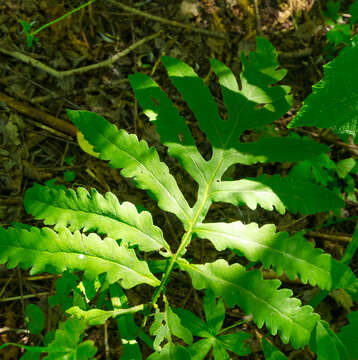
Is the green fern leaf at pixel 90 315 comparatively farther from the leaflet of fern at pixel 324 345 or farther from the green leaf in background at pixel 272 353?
the leaflet of fern at pixel 324 345

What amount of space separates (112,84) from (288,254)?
5.58 feet

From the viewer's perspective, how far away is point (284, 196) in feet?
5.52

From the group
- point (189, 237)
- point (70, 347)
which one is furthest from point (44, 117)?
point (70, 347)

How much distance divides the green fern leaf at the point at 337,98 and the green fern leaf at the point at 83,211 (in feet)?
2.62

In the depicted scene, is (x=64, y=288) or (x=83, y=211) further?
(x=64, y=288)

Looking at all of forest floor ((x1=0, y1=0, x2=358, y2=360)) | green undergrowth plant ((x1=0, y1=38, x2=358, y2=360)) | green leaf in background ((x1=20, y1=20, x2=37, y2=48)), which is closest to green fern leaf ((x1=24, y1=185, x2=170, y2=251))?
green undergrowth plant ((x1=0, y1=38, x2=358, y2=360))

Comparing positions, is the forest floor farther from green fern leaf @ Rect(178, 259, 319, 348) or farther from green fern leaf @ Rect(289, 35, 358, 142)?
green fern leaf @ Rect(289, 35, 358, 142)

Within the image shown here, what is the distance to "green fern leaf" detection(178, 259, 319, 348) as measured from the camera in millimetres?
1463

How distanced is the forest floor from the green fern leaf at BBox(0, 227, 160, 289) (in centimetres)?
97

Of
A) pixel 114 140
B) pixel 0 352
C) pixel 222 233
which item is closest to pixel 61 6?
pixel 114 140

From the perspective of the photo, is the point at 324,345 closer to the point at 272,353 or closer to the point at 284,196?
the point at 272,353

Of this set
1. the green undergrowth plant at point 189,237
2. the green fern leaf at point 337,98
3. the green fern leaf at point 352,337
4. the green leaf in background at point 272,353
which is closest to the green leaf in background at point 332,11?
the green undergrowth plant at point 189,237

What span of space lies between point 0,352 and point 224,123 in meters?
1.81

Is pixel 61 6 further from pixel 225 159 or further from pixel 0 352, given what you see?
pixel 0 352
